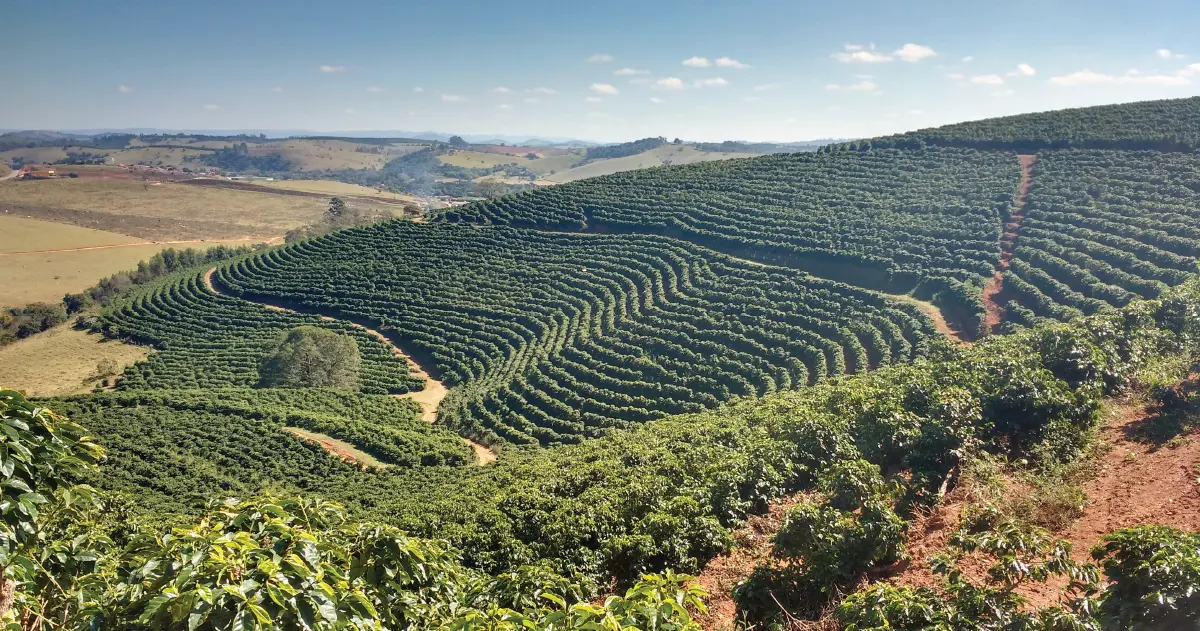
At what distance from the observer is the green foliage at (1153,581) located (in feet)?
22.9

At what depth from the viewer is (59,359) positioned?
6525cm

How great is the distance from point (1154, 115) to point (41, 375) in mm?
124253

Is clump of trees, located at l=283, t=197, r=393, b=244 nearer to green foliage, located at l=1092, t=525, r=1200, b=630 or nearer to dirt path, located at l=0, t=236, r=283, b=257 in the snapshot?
dirt path, located at l=0, t=236, r=283, b=257

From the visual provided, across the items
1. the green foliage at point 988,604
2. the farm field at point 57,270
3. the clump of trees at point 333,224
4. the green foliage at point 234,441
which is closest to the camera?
the green foliage at point 988,604

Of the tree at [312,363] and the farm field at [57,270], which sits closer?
the tree at [312,363]

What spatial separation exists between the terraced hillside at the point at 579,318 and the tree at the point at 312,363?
7.07 meters

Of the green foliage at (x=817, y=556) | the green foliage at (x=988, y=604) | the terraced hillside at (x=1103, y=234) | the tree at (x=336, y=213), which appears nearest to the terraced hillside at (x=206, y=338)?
the green foliage at (x=817, y=556)

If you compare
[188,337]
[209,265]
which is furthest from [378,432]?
[209,265]

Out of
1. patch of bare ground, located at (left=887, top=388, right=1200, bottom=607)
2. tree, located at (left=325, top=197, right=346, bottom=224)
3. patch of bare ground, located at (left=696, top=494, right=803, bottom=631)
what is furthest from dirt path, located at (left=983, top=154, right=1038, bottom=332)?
tree, located at (left=325, top=197, right=346, bottom=224)

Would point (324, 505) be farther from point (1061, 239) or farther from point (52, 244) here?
point (52, 244)

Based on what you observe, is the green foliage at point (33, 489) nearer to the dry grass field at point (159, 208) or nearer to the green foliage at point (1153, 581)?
the green foliage at point (1153, 581)

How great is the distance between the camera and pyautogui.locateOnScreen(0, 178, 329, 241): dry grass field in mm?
→ 139663

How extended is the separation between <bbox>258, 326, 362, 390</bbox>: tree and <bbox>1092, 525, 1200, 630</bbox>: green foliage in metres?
51.8

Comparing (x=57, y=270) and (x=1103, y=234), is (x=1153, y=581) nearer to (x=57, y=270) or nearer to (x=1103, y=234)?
(x=1103, y=234)
